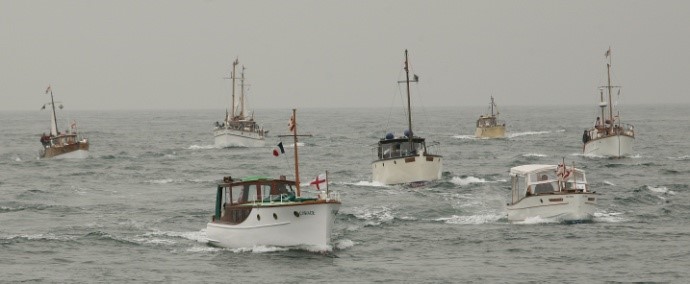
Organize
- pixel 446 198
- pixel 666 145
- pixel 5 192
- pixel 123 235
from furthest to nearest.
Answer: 1. pixel 666 145
2. pixel 5 192
3. pixel 446 198
4. pixel 123 235

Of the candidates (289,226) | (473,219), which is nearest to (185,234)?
(289,226)

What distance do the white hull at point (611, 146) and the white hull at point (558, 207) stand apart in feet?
138

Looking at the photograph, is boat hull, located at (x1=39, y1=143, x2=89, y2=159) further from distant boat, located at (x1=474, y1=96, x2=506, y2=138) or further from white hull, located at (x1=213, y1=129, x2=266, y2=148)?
distant boat, located at (x1=474, y1=96, x2=506, y2=138)

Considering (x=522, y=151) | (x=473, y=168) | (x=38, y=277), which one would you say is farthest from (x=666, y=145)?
(x=38, y=277)

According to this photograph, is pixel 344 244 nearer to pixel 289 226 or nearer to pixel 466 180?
pixel 289 226

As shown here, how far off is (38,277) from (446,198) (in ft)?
92.7

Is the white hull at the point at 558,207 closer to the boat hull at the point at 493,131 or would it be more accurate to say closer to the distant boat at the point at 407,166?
the distant boat at the point at 407,166

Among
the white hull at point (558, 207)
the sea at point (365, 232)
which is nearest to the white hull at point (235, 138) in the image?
the sea at point (365, 232)

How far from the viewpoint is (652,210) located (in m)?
55.7

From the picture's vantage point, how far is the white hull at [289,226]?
41.0m

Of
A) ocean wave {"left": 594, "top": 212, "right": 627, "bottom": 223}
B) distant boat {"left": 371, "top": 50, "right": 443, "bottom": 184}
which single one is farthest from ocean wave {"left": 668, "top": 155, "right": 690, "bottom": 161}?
ocean wave {"left": 594, "top": 212, "right": 627, "bottom": 223}

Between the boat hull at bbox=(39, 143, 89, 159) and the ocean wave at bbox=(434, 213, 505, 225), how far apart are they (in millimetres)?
58541

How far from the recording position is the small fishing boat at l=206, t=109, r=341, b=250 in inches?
1614

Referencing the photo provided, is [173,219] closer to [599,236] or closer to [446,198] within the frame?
[446,198]
